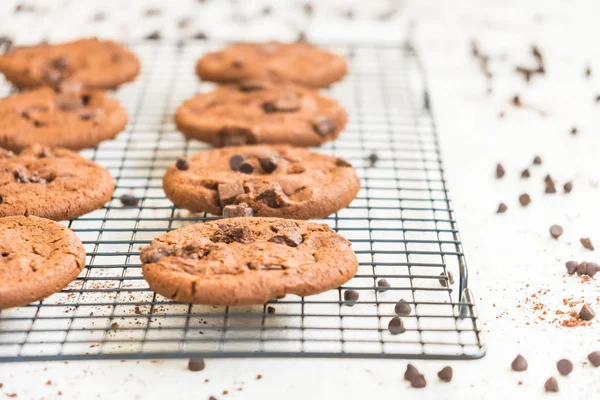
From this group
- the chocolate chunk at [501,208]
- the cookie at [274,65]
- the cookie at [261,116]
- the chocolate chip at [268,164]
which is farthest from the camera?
the cookie at [274,65]

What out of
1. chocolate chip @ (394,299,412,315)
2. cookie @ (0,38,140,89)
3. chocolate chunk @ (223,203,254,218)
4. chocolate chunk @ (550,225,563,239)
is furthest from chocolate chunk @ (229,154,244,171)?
chocolate chunk @ (550,225,563,239)

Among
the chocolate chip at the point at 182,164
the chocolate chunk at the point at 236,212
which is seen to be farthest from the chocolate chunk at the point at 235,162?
the chocolate chunk at the point at 236,212

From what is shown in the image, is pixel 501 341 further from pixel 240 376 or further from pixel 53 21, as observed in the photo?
pixel 53 21

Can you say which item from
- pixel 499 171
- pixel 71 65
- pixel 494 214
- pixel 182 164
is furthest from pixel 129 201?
pixel 499 171

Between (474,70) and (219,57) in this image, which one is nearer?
(219,57)

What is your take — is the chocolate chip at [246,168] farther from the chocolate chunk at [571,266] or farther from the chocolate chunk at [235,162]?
the chocolate chunk at [571,266]

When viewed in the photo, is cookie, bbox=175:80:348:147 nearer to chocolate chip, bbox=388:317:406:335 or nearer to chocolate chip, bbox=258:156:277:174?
chocolate chip, bbox=258:156:277:174

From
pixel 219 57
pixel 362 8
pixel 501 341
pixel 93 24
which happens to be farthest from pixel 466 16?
pixel 501 341
